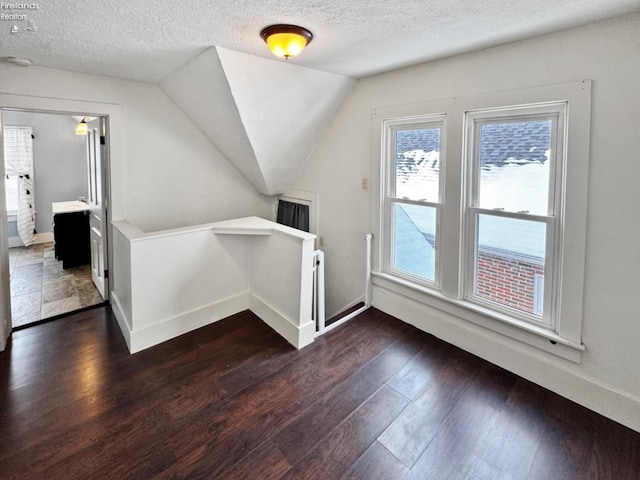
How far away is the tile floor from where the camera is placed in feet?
10.9

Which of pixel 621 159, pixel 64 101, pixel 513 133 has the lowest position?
pixel 621 159

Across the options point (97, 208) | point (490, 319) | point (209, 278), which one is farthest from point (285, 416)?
point (97, 208)

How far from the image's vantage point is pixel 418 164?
2945 mm

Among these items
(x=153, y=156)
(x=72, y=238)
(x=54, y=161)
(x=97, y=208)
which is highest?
(x=54, y=161)

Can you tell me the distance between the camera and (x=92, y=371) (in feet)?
7.82

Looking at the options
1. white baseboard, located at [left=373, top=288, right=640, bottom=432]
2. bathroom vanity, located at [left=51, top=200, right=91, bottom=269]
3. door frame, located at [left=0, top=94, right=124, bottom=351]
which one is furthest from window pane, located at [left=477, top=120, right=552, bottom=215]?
bathroom vanity, located at [left=51, top=200, right=91, bottom=269]

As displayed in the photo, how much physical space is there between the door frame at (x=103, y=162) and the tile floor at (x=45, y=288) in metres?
0.36

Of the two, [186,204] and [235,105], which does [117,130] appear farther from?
[235,105]

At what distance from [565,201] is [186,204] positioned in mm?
3394

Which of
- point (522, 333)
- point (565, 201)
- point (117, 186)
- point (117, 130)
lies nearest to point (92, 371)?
point (117, 186)

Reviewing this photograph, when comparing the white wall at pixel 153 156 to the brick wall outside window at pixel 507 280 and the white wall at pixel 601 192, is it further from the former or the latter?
the brick wall outside window at pixel 507 280

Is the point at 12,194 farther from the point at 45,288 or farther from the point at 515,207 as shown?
the point at 515,207

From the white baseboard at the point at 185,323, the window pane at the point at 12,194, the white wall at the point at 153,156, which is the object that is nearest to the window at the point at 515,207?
the white baseboard at the point at 185,323

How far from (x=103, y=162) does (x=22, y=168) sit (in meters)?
3.49
